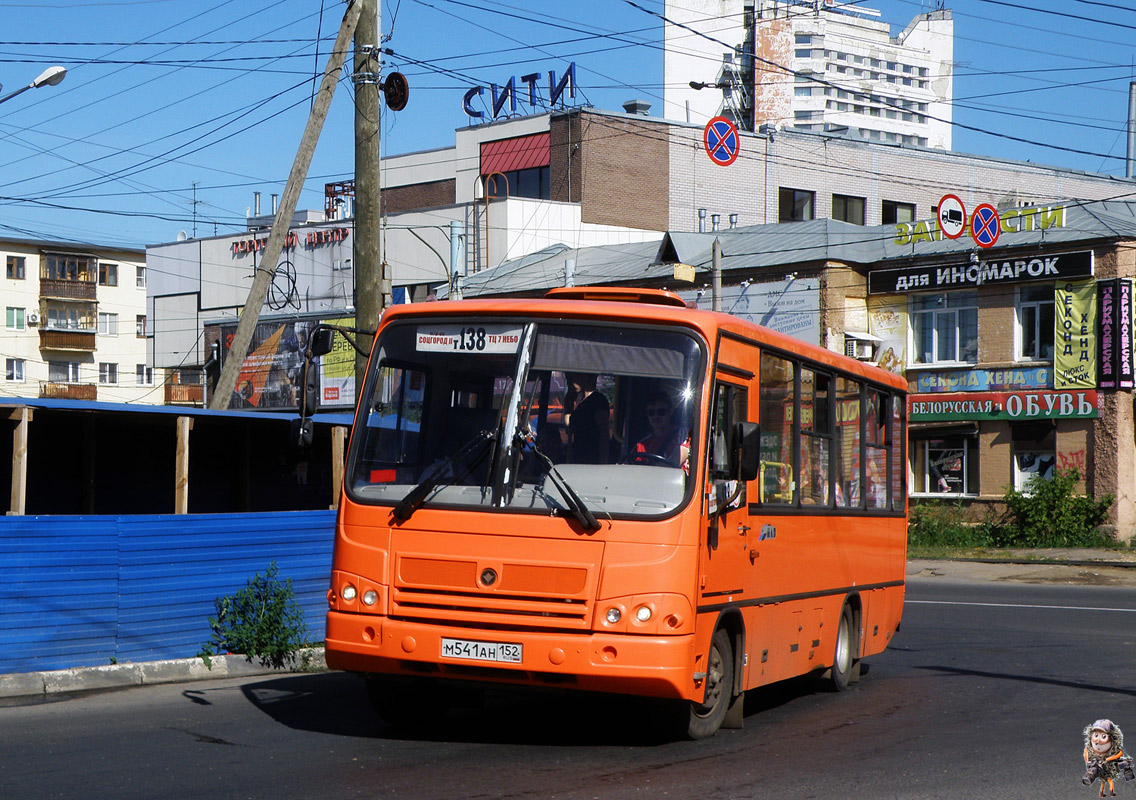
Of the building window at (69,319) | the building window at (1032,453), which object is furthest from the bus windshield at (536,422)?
the building window at (69,319)

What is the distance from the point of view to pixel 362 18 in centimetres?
1567

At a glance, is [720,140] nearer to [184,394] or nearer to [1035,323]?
[1035,323]

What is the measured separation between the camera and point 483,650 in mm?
7988

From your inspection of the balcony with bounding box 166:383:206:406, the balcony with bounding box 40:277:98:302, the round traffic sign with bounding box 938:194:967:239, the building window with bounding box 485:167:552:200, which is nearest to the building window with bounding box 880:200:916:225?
the building window with bounding box 485:167:552:200

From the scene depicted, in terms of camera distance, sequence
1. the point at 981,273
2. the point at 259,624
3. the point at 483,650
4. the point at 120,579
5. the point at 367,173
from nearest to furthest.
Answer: the point at 483,650
the point at 120,579
the point at 259,624
the point at 367,173
the point at 981,273

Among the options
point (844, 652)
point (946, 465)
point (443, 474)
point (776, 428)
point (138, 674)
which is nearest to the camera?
point (443, 474)

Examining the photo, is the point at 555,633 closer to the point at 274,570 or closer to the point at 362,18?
the point at 274,570

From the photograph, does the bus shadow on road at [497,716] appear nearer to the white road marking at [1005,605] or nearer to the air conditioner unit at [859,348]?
the white road marking at [1005,605]

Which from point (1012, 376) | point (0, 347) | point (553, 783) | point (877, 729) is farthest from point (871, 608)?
point (0, 347)

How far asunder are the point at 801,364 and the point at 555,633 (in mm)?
3534

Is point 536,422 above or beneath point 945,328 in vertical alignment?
beneath

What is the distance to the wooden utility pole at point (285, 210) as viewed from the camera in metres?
17.0

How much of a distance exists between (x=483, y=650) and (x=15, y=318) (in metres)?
86.1

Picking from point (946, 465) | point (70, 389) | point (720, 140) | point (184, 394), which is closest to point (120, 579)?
point (720, 140)
